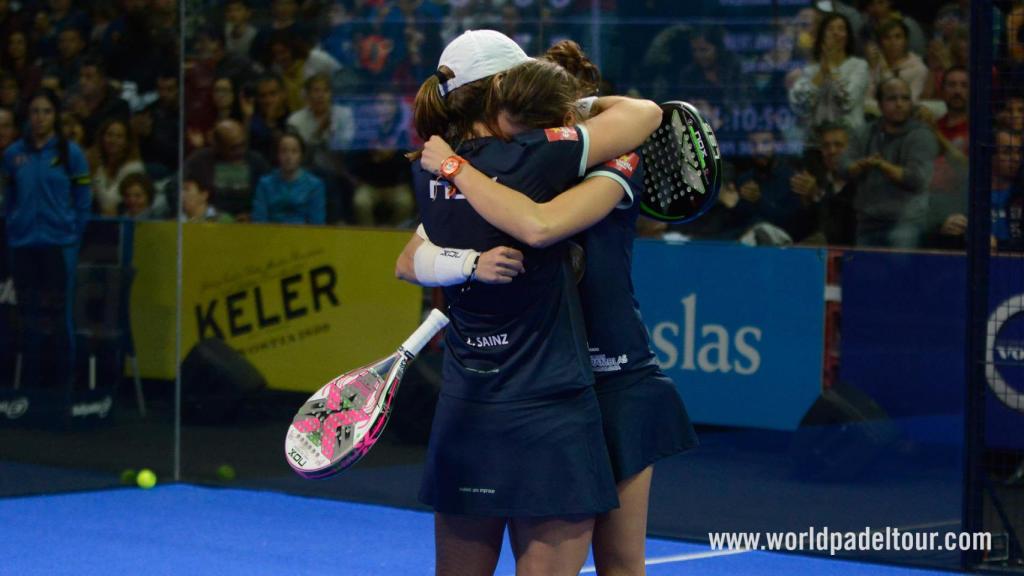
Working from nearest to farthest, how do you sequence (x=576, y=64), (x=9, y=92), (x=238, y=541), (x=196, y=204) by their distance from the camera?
1. (x=576, y=64)
2. (x=238, y=541)
3. (x=9, y=92)
4. (x=196, y=204)

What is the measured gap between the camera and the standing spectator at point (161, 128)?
8.22 meters

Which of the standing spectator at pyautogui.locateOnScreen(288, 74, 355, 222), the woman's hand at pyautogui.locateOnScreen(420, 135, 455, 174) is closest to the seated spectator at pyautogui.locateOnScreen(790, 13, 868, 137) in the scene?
the standing spectator at pyautogui.locateOnScreen(288, 74, 355, 222)

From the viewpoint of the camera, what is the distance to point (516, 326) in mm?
3373

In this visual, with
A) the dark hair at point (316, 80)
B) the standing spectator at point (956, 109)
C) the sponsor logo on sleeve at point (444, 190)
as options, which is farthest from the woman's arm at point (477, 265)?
the dark hair at point (316, 80)

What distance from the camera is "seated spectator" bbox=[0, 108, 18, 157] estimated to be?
25.6 ft

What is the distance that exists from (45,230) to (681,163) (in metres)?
4.82

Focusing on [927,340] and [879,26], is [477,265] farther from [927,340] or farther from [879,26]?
[879,26]

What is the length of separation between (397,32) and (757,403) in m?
2.52

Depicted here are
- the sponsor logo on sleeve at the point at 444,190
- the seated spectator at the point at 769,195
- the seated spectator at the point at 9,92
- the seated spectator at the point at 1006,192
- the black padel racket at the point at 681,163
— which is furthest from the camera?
the seated spectator at the point at 9,92

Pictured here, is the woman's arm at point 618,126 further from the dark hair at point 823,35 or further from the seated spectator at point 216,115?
the seated spectator at point 216,115

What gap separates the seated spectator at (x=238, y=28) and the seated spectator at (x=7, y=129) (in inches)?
44.0

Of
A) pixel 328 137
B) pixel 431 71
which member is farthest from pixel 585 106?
pixel 328 137

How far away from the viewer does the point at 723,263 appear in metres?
6.88

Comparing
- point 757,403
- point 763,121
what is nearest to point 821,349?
point 757,403
